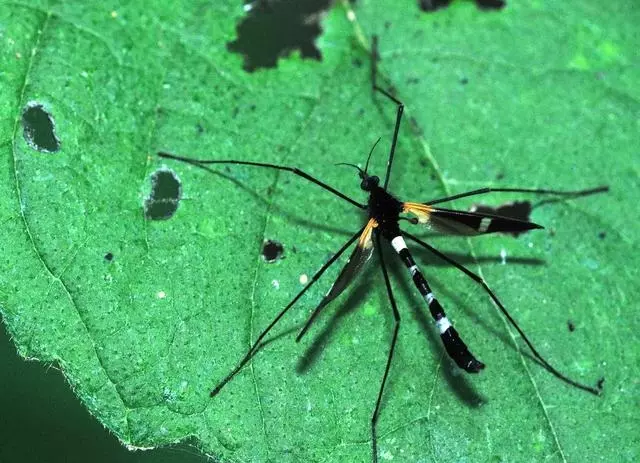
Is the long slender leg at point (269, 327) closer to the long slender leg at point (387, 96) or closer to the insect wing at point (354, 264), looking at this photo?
the insect wing at point (354, 264)

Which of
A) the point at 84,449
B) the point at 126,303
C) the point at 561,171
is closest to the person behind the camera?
the point at 126,303

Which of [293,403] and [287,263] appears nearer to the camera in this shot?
[293,403]

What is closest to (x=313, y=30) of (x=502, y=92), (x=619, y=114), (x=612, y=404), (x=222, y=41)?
(x=222, y=41)

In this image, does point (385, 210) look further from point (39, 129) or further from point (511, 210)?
point (39, 129)

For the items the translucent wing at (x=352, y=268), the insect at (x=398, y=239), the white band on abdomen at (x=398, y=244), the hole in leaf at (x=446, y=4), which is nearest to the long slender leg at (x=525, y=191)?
the insect at (x=398, y=239)

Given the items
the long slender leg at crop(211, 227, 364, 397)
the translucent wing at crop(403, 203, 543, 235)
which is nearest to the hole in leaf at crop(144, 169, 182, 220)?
the long slender leg at crop(211, 227, 364, 397)

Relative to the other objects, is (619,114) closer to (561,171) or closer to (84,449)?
(561,171)
